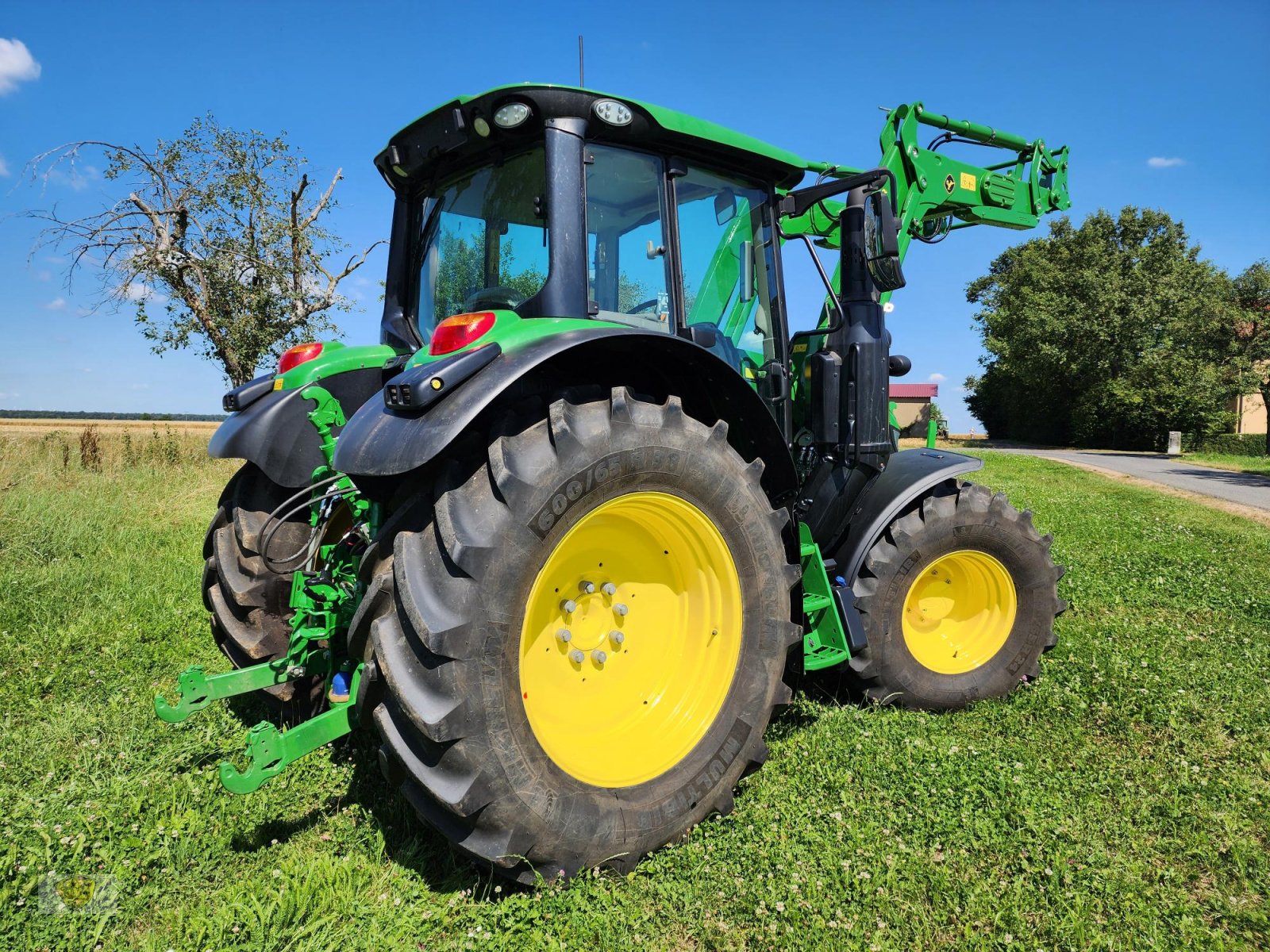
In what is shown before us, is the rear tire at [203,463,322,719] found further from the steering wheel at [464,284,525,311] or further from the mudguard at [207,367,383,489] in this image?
the steering wheel at [464,284,525,311]

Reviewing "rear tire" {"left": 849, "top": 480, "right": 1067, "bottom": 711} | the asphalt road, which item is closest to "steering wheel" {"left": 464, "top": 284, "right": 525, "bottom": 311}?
"rear tire" {"left": 849, "top": 480, "right": 1067, "bottom": 711}

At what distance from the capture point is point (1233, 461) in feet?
85.7

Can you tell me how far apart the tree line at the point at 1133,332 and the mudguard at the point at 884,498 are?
34723 mm

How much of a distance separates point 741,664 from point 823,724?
941 millimetres

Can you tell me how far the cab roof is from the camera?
2.70m

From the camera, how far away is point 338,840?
2.63 metres

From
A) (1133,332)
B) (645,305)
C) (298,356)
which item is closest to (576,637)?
(645,305)

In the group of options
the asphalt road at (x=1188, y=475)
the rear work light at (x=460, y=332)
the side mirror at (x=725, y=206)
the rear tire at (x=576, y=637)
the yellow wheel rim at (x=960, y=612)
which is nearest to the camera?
the rear tire at (x=576, y=637)

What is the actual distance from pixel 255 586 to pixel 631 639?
1.72m

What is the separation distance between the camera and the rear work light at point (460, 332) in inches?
98.4

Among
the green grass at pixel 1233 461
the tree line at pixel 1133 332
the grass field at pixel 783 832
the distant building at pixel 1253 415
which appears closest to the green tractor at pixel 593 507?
the grass field at pixel 783 832

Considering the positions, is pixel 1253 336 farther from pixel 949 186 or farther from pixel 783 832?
pixel 783 832

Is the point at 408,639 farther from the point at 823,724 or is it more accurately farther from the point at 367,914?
the point at 823,724

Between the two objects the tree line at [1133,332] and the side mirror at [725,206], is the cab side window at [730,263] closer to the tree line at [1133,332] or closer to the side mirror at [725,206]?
the side mirror at [725,206]
